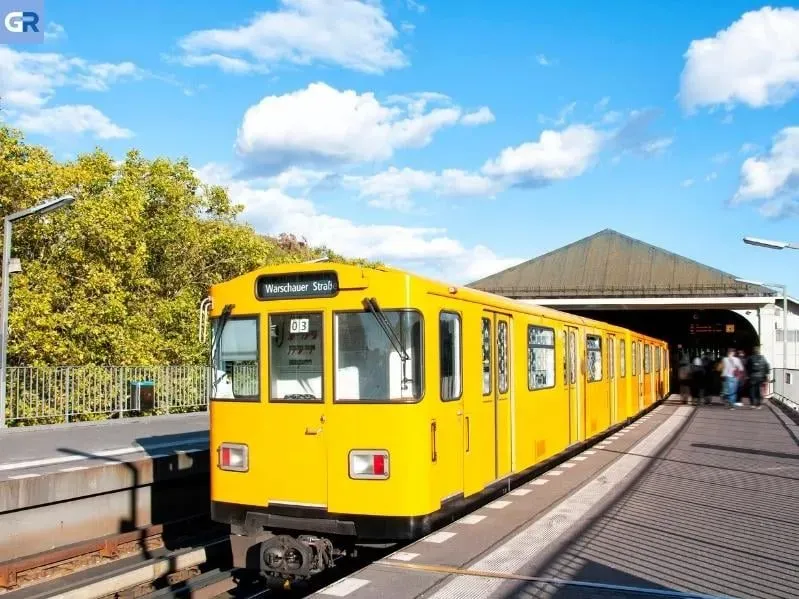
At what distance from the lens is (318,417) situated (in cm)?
791

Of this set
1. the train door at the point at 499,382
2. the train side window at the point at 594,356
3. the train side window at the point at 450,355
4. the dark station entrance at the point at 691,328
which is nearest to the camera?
the train side window at the point at 450,355

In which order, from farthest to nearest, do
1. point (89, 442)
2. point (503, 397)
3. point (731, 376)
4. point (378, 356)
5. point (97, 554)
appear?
point (731, 376), point (89, 442), point (97, 554), point (503, 397), point (378, 356)

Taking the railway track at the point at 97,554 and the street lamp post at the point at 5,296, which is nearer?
the railway track at the point at 97,554

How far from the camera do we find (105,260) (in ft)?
91.4

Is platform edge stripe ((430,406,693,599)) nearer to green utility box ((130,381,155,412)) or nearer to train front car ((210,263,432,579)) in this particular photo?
train front car ((210,263,432,579))

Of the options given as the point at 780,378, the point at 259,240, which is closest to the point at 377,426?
the point at 780,378

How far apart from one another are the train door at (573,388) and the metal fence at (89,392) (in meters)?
12.3

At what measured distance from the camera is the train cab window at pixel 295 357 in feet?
26.3

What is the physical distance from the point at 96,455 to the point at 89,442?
2415 millimetres

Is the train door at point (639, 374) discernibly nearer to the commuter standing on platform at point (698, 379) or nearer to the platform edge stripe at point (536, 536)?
the commuter standing on platform at point (698, 379)

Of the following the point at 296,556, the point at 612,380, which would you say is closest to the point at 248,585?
the point at 296,556

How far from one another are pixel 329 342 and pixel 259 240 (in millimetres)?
31545

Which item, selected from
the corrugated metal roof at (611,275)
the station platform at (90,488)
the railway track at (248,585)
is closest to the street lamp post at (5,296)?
the station platform at (90,488)

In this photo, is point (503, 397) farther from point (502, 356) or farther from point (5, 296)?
point (5, 296)
